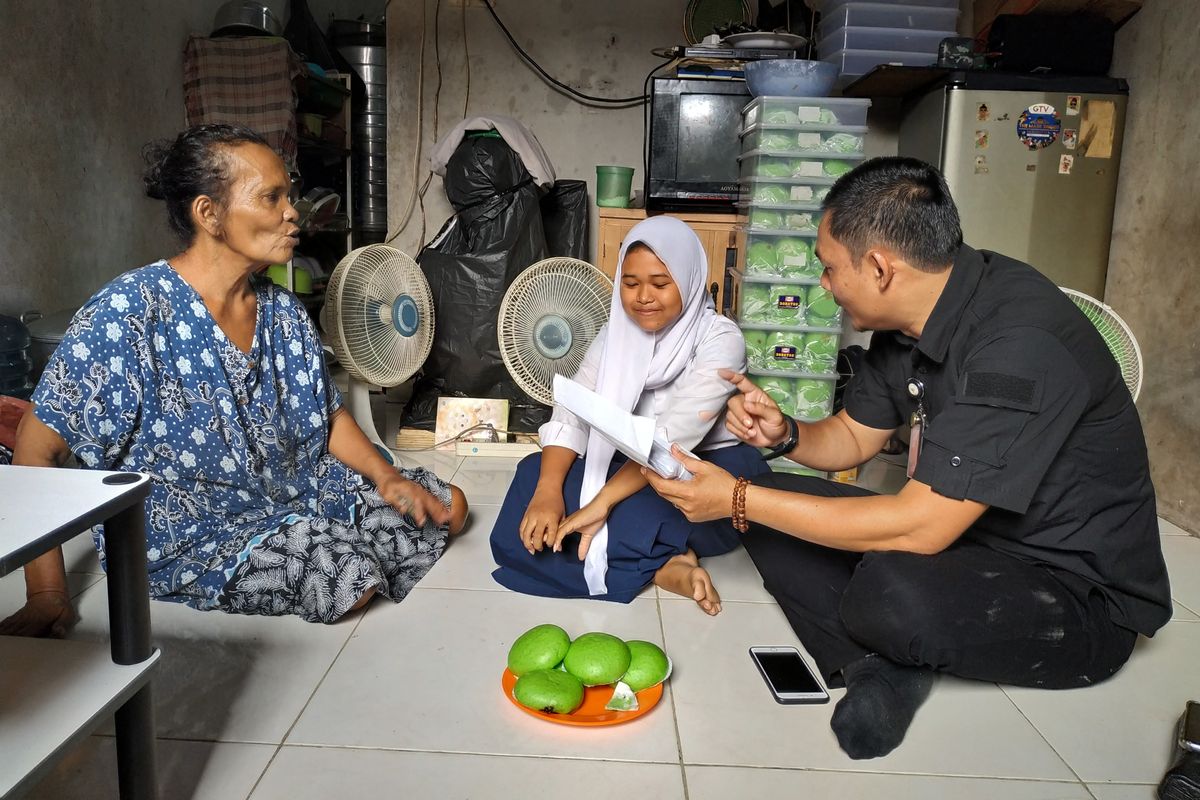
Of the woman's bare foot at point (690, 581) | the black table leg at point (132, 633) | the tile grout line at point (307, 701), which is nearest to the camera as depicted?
the black table leg at point (132, 633)

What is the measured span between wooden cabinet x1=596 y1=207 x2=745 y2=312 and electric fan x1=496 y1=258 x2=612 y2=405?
298 millimetres

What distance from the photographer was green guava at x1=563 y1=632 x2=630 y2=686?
154cm

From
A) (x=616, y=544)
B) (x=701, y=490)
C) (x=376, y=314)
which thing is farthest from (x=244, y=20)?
(x=701, y=490)

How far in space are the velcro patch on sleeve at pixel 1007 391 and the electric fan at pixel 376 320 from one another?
220 cm

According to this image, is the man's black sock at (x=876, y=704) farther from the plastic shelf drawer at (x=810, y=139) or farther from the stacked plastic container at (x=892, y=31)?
the stacked plastic container at (x=892, y=31)

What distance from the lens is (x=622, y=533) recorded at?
2.02 metres

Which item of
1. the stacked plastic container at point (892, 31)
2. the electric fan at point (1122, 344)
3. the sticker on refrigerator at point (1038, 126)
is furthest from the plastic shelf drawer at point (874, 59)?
the electric fan at point (1122, 344)

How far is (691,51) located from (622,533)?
2.18 m

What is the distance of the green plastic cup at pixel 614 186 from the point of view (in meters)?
3.52

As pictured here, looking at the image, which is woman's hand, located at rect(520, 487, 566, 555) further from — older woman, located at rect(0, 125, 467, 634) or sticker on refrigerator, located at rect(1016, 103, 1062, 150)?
sticker on refrigerator, located at rect(1016, 103, 1062, 150)

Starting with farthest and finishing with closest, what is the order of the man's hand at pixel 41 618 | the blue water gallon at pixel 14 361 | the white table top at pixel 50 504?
the blue water gallon at pixel 14 361, the man's hand at pixel 41 618, the white table top at pixel 50 504

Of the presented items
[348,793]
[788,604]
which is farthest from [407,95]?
[348,793]

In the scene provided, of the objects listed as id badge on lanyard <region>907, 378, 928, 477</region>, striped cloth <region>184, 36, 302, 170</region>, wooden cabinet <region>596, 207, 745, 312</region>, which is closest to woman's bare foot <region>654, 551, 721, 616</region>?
id badge on lanyard <region>907, 378, 928, 477</region>

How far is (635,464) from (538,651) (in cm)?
58
